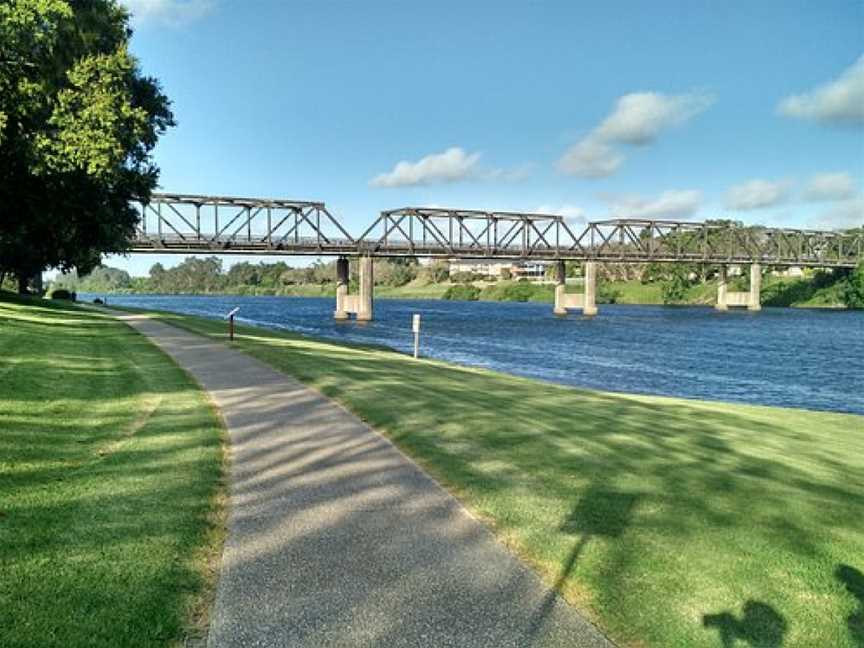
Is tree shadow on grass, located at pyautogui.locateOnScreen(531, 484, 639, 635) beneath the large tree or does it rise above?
beneath

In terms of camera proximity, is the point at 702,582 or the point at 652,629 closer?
the point at 652,629

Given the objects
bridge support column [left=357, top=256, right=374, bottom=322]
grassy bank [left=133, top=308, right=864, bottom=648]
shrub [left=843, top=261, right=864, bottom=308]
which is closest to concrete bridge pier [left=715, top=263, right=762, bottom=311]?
shrub [left=843, top=261, right=864, bottom=308]

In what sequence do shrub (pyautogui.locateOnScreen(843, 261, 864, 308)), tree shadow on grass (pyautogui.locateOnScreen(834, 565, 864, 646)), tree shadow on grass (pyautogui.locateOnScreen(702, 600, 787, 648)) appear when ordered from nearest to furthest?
1. tree shadow on grass (pyautogui.locateOnScreen(702, 600, 787, 648))
2. tree shadow on grass (pyautogui.locateOnScreen(834, 565, 864, 646))
3. shrub (pyautogui.locateOnScreen(843, 261, 864, 308))

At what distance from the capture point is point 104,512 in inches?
239

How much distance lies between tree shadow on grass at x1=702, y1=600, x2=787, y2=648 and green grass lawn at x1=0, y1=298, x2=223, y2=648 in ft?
11.5

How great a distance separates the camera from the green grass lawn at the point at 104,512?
430cm

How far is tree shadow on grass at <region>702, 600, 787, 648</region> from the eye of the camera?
14.8 feet

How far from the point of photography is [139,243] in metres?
82.6

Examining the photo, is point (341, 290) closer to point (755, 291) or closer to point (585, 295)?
point (585, 295)

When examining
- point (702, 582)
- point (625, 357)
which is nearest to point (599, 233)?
point (625, 357)

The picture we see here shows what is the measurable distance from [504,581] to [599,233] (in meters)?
140

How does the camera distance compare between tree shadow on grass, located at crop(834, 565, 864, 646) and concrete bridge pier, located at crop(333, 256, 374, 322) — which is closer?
tree shadow on grass, located at crop(834, 565, 864, 646)

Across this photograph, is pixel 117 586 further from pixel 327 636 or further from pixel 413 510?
pixel 413 510

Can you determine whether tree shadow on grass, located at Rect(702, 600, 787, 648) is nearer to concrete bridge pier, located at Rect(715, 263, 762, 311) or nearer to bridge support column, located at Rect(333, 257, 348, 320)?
bridge support column, located at Rect(333, 257, 348, 320)
